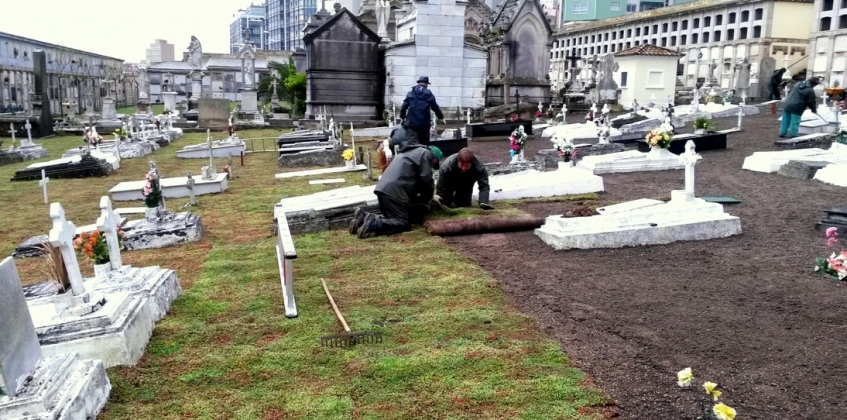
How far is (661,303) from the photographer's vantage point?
17.7ft

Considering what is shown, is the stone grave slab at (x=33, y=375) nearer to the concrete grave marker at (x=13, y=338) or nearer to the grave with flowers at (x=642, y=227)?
the concrete grave marker at (x=13, y=338)

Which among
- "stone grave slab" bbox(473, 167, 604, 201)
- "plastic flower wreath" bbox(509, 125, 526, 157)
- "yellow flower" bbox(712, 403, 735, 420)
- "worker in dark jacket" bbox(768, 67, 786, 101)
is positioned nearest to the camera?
"yellow flower" bbox(712, 403, 735, 420)

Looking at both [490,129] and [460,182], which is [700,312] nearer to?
[460,182]

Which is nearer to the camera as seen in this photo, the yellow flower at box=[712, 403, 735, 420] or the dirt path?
the yellow flower at box=[712, 403, 735, 420]

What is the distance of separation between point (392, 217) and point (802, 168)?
7.62 meters

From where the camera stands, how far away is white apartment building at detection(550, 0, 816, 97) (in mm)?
44375

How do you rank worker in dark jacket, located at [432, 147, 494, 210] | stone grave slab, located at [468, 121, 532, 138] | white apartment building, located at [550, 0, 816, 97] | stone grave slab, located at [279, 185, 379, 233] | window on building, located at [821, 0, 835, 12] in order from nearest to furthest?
stone grave slab, located at [279, 185, 379, 233] → worker in dark jacket, located at [432, 147, 494, 210] → stone grave slab, located at [468, 121, 532, 138] → window on building, located at [821, 0, 835, 12] → white apartment building, located at [550, 0, 816, 97]

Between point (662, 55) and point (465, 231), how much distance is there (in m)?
28.6

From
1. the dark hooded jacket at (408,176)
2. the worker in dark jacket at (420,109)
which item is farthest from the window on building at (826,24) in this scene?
the dark hooded jacket at (408,176)

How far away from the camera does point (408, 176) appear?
27.0ft

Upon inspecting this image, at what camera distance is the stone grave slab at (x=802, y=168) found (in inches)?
431

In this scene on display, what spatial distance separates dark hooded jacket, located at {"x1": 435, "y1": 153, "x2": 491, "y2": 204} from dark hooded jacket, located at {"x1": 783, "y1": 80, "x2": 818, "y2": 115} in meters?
10.5

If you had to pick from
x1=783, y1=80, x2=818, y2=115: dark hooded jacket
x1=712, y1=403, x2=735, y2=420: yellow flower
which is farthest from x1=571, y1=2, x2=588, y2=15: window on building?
x1=712, y1=403, x2=735, y2=420: yellow flower

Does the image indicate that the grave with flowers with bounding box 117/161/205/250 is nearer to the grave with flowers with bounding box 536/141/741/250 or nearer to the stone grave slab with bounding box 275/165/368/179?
the grave with flowers with bounding box 536/141/741/250
